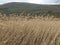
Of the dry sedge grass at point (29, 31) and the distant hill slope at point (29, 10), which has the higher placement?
the dry sedge grass at point (29, 31)

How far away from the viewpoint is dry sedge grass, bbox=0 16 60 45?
502 centimetres

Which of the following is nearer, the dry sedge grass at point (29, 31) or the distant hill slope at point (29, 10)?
the dry sedge grass at point (29, 31)

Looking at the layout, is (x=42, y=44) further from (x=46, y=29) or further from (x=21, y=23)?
(x=21, y=23)

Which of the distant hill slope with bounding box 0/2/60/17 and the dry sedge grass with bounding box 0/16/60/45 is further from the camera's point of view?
the distant hill slope with bounding box 0/2/60/17

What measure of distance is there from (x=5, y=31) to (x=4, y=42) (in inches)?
14.1

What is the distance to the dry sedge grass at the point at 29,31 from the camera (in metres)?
5.02

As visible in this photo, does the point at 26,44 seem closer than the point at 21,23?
Yes

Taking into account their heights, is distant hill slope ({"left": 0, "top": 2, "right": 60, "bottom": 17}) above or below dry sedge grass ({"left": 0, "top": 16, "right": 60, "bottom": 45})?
below

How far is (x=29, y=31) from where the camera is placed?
5203 millimetres

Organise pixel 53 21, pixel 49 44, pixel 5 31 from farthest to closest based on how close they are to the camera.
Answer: pixel 53 21 < pixel 5 31 < pixel 49 44

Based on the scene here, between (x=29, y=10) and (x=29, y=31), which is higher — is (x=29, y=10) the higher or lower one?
the lower one

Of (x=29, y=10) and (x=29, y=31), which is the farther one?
(x=29, y=10)

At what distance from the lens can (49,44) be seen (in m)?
4.91

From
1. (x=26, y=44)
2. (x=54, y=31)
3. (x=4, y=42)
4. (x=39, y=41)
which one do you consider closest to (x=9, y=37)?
(x=4, y=42)
